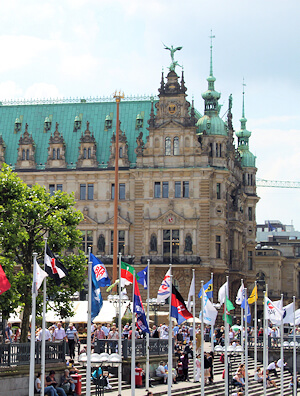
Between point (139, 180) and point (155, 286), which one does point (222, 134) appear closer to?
point (139, 180)

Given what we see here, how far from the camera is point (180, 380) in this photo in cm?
5597

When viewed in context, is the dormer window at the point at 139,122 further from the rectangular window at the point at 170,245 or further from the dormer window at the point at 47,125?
the rectangular window at the point at 170,245

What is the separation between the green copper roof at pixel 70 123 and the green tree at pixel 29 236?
44840 millimetres

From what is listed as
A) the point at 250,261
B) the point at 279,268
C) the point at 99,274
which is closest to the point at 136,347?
the point at 99,274

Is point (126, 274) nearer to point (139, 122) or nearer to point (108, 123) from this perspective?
point (139, 122)

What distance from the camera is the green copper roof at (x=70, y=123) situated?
102000 mm

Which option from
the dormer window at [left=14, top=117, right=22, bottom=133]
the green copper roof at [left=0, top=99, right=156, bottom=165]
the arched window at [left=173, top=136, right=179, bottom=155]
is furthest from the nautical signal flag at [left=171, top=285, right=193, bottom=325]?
the dormer window at [left=14, top=117, right=22, bottom=133]

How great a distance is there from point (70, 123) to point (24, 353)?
62002 mm

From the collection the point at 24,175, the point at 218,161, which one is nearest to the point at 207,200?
the point at 218,161

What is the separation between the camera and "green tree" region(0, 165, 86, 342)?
50.4 metres

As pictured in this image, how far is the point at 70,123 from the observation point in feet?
343

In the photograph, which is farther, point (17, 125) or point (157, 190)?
point (17, 125)

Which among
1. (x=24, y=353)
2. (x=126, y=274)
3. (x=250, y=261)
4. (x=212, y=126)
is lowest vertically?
(x=24, y=353)

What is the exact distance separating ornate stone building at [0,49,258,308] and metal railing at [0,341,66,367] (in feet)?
155
